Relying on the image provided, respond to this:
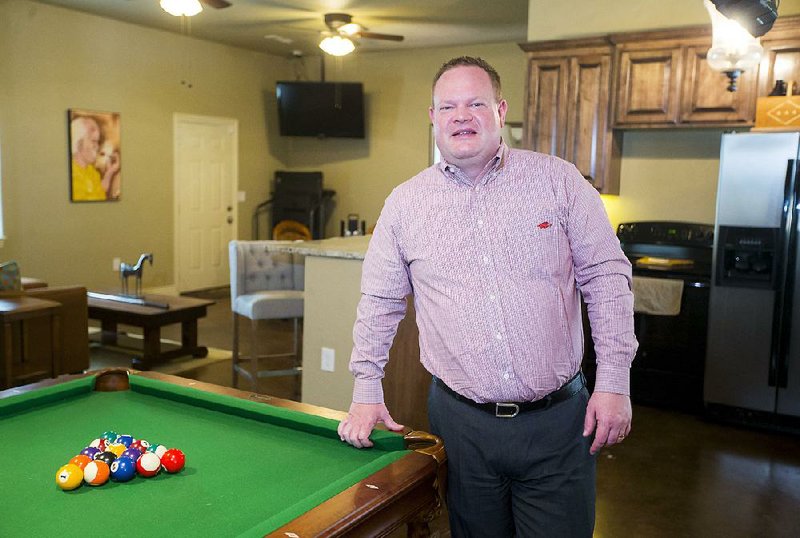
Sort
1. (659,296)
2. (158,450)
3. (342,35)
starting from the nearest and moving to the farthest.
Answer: (158,450)
(659,296)
(342,35)

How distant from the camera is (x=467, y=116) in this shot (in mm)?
1692

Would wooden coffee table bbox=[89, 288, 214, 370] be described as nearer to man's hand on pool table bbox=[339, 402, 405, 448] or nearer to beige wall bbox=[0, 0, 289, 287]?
beige wall bbox=[0, 0, 289, 287]

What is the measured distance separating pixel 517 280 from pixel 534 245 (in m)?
0.09

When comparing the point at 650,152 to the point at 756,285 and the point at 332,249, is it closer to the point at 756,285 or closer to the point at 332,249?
the point at 756,285

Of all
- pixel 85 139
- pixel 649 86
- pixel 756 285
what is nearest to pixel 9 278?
pixel 85 139

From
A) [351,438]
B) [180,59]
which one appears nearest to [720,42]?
[351,438]

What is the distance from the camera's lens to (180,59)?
8.02m

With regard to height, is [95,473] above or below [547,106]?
below

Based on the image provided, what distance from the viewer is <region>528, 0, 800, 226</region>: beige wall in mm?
4879

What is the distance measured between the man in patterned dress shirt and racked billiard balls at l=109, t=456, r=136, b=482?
45 cm

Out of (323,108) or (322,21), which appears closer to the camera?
(322,21)

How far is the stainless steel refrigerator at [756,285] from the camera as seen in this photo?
4.01 meters

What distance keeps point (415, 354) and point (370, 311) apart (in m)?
1.72

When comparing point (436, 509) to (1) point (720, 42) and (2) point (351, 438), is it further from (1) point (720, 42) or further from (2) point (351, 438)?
(1) point (720, 42)
